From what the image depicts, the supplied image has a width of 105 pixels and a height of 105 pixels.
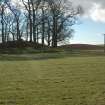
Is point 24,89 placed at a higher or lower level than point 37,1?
lower

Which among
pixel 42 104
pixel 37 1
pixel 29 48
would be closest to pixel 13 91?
pixel 42 104

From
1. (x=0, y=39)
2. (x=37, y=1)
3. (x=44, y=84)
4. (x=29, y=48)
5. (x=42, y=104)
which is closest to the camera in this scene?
(x=42, y=104)

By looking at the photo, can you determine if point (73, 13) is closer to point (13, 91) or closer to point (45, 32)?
point (45, 32)

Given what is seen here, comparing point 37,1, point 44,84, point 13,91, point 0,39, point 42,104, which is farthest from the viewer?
point 0,39

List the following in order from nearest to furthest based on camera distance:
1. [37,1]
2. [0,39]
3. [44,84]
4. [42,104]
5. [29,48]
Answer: [42,104]
[44,84]
[29,48]
[37,1]
[0,39]

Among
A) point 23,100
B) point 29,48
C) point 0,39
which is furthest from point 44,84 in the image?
point 0,39

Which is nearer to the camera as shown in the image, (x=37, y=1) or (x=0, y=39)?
(x=37, y=1)

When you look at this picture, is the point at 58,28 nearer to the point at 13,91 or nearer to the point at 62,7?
the point at 62,7

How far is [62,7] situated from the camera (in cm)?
8038

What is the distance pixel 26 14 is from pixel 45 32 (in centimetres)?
764

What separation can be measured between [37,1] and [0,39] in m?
12.2

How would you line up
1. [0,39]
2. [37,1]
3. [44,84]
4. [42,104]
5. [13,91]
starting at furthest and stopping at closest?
[0,39], [37,1], [44,84], [13,91], [42,104]

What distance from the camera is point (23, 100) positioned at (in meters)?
10.7

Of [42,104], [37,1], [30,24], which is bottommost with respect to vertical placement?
[42,104]
